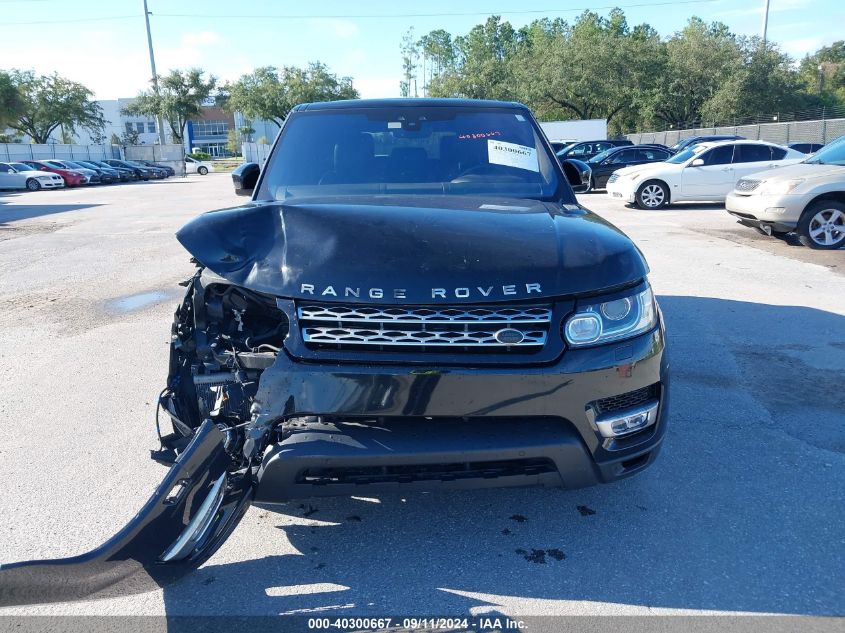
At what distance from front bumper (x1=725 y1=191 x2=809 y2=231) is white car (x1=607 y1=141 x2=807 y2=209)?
4.99m

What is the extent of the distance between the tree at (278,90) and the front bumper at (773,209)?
6011 centimetres

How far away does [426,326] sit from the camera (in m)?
2.38

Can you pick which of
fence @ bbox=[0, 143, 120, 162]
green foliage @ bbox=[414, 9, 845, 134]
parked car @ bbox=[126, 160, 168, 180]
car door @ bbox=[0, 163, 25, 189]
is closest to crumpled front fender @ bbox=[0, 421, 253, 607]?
car door @ bbox=[0, 163, 25, 189]

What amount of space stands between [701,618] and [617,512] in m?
0.72

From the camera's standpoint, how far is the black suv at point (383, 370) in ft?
7.43

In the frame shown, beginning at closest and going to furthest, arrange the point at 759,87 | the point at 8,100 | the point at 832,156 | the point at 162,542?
1. the point at 162,542
2. the point at 832,156
3. the point at 759,87
4. the point at 8,100

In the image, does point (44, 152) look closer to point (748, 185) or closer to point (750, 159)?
point (750, 159)

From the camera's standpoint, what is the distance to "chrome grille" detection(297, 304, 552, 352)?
7.80 ft

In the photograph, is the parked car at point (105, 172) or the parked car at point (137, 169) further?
the parked car at point (137, 169)

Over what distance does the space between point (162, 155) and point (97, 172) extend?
54.8 ft

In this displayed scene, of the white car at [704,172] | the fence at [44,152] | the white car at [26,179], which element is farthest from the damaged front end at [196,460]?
the fence at [44,152]

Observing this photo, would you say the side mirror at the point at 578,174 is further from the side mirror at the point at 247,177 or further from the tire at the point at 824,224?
the tire at the point at 824,224

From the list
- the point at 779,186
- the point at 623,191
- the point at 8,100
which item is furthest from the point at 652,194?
the point at 8,100

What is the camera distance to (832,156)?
10352 millimetres
